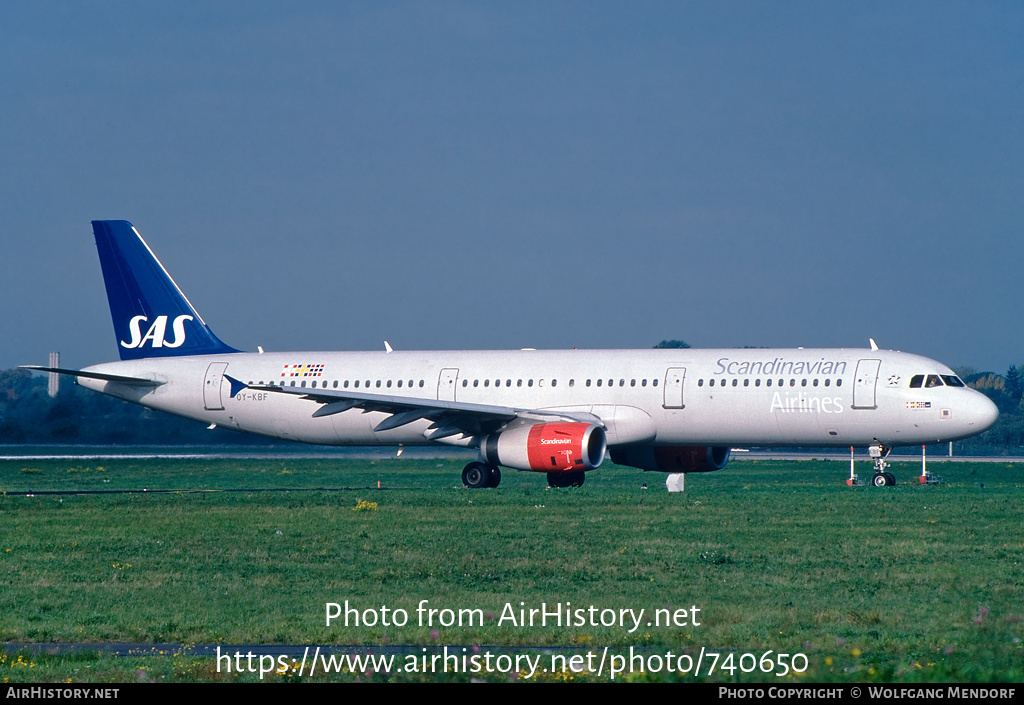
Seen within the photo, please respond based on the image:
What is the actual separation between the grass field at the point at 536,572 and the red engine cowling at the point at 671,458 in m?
3.61

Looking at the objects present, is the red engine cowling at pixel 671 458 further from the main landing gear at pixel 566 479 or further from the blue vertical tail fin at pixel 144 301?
the blue vertical tail fin at pixel 144 301

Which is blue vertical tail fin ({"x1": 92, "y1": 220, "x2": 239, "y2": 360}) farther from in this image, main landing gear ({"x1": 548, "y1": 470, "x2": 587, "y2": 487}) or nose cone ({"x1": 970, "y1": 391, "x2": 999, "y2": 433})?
nose cone ({"x1": 970, "y1": 391, "x2": 999, "y2": 433})

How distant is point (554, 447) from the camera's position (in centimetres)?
3216

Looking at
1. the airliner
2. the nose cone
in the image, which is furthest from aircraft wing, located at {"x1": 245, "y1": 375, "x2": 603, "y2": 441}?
the nose cone

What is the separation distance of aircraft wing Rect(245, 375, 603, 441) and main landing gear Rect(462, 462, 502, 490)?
3.07 feet

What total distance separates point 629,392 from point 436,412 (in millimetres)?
5166

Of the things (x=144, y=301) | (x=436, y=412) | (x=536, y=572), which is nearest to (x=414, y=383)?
(x=436, y=412)

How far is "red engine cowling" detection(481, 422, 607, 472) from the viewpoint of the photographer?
105 ft

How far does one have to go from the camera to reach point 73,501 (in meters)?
29.9

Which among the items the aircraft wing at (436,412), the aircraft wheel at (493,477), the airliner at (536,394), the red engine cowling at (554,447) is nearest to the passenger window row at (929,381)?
the airliner at (536,394)

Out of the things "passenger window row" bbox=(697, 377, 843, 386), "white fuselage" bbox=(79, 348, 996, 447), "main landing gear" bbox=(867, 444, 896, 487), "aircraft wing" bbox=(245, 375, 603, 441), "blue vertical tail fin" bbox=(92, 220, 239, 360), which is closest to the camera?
"white fuselage" bbox=(79, 348, 996, 447)
